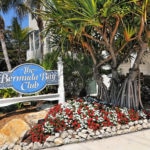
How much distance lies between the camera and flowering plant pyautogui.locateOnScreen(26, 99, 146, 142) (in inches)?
236

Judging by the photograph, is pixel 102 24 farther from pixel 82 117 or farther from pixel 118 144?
pixel 118 144

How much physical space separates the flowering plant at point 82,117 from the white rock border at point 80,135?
12 centimetres

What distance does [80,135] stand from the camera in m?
5.96

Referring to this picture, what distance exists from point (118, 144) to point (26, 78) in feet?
10.4

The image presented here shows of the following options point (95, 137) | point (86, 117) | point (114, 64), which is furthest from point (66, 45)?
point (95, 137)

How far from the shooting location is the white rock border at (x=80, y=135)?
556 cm

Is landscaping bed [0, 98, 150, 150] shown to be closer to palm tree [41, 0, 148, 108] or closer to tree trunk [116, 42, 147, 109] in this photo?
tree trunk [116, 42, 147, 109]

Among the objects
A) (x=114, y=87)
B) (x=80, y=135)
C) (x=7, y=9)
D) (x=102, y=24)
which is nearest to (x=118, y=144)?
(x=80, y=135)

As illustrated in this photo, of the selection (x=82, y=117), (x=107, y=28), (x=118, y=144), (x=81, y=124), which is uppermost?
(x=107, y=28)

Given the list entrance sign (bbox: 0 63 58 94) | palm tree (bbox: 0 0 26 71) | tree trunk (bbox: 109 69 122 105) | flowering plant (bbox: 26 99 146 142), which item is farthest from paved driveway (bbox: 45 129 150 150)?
palm tree (bbox: 0 0 26 71)

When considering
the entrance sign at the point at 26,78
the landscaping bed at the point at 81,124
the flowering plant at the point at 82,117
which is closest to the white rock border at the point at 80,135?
the landscaping bed at the point at 81,124

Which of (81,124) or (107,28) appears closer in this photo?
(81,124)

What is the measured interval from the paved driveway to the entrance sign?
227 centimetres

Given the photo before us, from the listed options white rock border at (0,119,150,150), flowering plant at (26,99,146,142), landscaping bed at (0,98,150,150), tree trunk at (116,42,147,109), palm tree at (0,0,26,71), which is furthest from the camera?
palm tree at (0,0,26,71)
